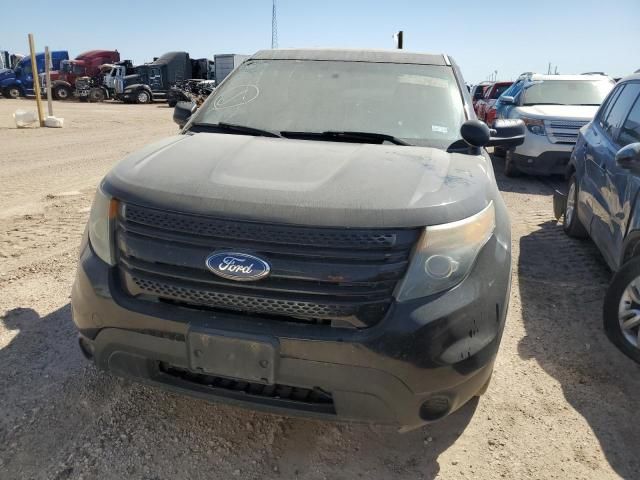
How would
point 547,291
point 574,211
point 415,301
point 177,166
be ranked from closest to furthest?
point 415,301 < point 177,166 < point 547,291 < point 574,211

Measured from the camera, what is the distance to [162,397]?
9.31 feet

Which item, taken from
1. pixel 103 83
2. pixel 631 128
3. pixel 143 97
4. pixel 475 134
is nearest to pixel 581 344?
pixel 475 134

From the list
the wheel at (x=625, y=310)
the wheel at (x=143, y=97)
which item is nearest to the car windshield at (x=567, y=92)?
the wheel at (x=625, y=310)

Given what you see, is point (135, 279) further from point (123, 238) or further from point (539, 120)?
point (539, 120)

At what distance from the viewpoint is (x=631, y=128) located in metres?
4.19

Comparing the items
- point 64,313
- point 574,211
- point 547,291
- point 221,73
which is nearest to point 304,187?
point 64,313

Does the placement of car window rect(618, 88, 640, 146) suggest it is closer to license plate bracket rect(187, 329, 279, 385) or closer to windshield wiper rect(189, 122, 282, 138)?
windshield wiper rect(189, 122, 282, 138)

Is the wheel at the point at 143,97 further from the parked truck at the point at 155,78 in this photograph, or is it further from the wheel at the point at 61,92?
the wheel at the point at 61,92

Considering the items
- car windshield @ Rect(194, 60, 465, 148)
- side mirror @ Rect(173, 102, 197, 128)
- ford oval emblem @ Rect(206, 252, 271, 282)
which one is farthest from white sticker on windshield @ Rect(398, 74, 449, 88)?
ford oval emblem @ Rect(206, 252, 271, 282)

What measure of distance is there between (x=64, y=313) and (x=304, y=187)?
2344 millimetres

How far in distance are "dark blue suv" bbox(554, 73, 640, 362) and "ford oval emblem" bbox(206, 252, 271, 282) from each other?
7.68ft

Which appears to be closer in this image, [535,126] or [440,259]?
[440,259]

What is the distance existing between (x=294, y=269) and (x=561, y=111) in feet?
26.7

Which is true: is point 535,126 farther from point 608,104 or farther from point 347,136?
point 347,136
